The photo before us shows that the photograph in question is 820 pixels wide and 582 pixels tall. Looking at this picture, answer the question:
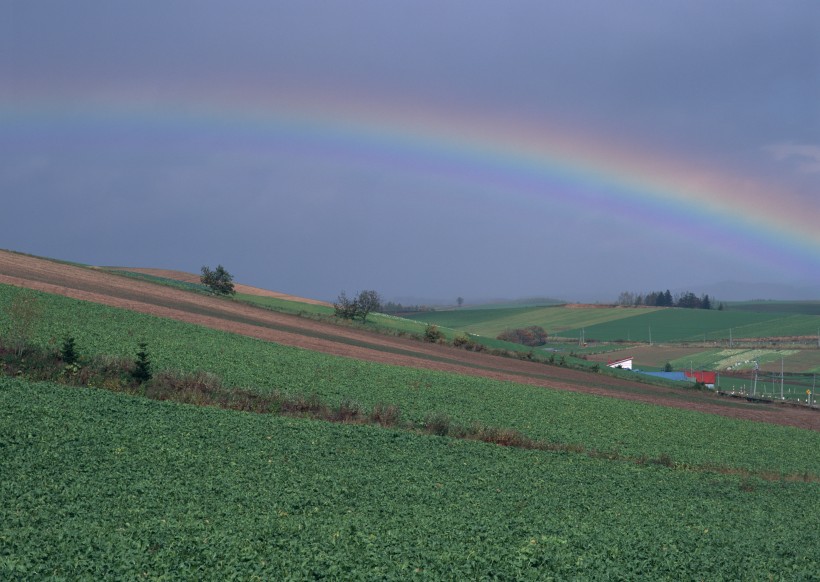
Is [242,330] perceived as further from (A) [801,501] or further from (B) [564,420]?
(A) [801,501]

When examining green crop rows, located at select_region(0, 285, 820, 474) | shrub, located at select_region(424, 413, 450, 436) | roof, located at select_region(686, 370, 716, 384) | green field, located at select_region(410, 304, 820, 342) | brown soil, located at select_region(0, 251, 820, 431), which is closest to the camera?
shrub, located at select_region(424, 413, 450, 436)

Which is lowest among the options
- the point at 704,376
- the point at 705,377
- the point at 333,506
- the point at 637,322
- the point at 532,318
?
the point at 705,377

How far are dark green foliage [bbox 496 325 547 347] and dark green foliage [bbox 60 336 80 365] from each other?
91236 millimetres

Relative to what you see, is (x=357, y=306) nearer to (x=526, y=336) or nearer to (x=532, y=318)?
(x=526, y=336)

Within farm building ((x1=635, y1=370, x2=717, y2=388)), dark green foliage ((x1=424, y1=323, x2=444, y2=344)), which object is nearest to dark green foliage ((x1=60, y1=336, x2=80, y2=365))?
dark green foliage ((x1=424, y1=323, x2=444, y2=344))

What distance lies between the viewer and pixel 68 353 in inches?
1092

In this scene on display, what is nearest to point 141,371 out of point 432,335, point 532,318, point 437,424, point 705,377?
point 437,424

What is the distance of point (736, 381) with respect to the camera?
265 ft

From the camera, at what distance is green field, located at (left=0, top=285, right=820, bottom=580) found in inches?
473

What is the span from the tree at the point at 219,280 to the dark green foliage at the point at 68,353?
50.1 m

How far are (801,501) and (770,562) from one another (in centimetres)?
934

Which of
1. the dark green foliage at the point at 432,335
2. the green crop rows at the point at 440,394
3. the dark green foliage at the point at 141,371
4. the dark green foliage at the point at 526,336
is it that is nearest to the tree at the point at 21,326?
the green crop rows at the point at 440,394

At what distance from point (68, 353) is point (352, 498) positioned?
1624cm

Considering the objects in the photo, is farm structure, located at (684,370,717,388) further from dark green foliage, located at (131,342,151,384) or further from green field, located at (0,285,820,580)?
dark green foliage, located at (131,342,151,384)
